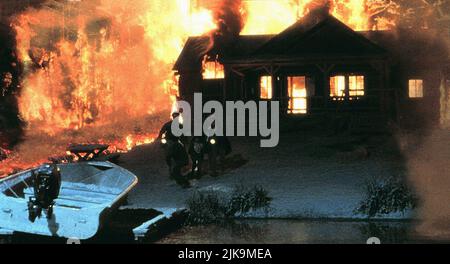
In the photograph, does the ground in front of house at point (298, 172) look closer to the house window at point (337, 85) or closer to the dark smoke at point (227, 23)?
the house window at point (337, 85)

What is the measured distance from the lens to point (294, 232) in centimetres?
1312

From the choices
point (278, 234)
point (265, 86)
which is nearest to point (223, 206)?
point (278, 234)

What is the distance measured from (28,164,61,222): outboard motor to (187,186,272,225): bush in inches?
127

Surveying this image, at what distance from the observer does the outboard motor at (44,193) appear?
12.6 meters

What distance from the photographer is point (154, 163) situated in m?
22.0

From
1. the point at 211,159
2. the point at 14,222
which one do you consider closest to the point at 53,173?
the point at 14,222

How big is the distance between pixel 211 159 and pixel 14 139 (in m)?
19.3

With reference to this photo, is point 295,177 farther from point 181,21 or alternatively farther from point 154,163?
point 181,21

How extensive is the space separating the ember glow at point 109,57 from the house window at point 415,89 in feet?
32.0

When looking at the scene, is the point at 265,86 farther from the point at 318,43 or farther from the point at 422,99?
the point at 422,99

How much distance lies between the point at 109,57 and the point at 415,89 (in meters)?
31.2

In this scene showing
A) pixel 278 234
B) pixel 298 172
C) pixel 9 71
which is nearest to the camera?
pixel 278 234

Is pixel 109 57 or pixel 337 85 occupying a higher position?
pixel 109 57

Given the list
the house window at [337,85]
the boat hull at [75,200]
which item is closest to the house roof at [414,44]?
the house window at [337,85]
